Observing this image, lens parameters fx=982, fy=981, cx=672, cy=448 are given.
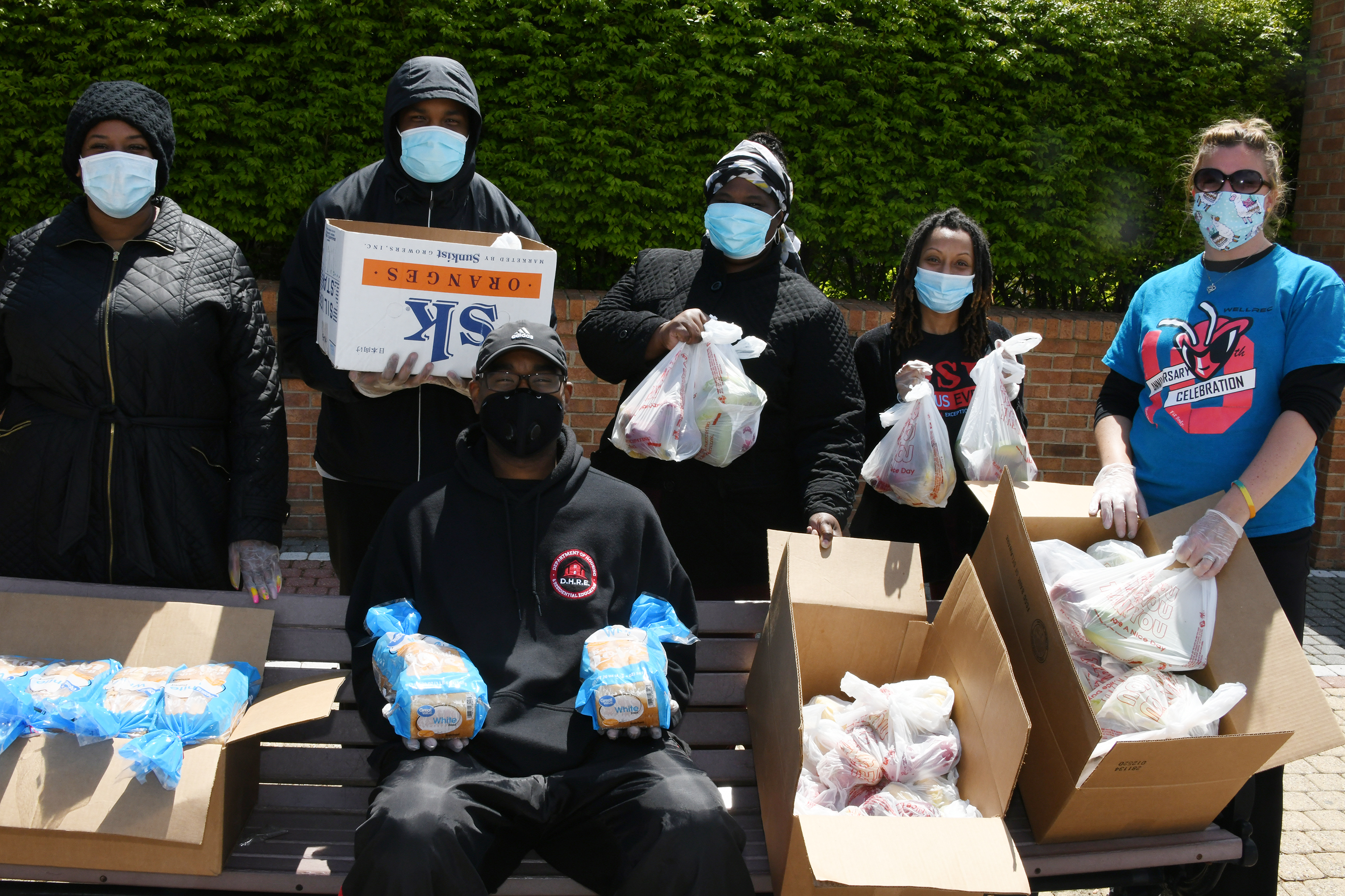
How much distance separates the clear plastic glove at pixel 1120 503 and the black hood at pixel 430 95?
2.17 meters

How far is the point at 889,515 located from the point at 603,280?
3144 millimetres

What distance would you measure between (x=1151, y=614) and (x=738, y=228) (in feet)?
5.34

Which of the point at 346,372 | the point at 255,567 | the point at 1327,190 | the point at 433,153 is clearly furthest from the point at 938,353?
the point at 1327,190

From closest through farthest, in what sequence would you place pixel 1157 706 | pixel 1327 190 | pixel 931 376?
pixel 1157 706 → pixel 931 376 → pixel 1327 190

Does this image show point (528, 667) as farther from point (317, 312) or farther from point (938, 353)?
point (938, 353)

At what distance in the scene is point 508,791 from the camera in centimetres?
227

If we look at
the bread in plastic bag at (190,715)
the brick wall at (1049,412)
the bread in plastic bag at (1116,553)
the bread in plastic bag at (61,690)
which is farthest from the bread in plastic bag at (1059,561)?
the brick wall at (1049,412)

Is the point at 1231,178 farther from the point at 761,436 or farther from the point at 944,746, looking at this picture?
the point at 944,746

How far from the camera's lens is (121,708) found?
240cm

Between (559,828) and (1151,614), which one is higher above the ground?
(1151,614)

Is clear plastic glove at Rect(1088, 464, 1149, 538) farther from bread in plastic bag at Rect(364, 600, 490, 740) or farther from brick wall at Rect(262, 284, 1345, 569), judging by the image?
brick wall at Rect(262, 284, 1345, 569)

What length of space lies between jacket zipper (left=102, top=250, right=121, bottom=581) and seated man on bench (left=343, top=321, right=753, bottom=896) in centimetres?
79

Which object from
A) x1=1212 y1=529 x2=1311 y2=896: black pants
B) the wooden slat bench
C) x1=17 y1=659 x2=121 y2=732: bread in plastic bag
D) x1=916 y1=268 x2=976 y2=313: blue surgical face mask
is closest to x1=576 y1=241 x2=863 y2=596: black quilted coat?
the wooden slat bench

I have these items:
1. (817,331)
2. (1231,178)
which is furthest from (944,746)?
(1231,178)
